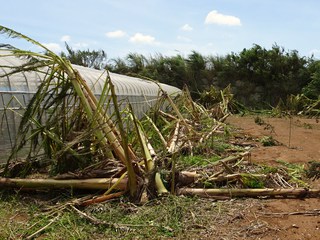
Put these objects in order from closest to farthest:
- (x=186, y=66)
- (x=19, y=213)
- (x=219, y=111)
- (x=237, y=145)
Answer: (x=19, y=213) → (x=237, y=145) → (x=219, y=111) → (x=186, y=66)

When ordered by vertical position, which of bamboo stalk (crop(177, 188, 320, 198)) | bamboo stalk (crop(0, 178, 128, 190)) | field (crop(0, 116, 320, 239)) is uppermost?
bamboo stalk (crop(0, 178, 128, 190))

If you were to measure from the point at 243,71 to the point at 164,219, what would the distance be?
844 inches

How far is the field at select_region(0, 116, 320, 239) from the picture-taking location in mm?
3330

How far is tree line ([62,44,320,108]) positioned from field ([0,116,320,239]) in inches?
706

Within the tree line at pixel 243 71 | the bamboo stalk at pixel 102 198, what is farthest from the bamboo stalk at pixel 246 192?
the tree line at pixel 243 71

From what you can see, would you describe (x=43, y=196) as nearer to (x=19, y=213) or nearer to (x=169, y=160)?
(x=19, y=213)

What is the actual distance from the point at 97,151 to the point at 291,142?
205 inches

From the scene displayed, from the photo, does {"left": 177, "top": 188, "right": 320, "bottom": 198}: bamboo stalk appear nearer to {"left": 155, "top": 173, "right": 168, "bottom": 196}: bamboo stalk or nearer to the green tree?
{"left": 155, "top": 173, "right": 168, "bottom": 196}: bamboo stalk

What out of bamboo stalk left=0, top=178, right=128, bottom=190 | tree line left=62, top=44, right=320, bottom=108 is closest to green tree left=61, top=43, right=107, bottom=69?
tree line left=62, top=44, right=320, bottom=108

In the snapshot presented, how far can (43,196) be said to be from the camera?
171 inches

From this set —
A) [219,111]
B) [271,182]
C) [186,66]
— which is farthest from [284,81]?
[271,182]

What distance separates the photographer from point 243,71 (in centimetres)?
2406

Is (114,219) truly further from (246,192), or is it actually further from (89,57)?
(89,57)

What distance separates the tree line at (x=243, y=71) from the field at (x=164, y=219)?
706 inches
